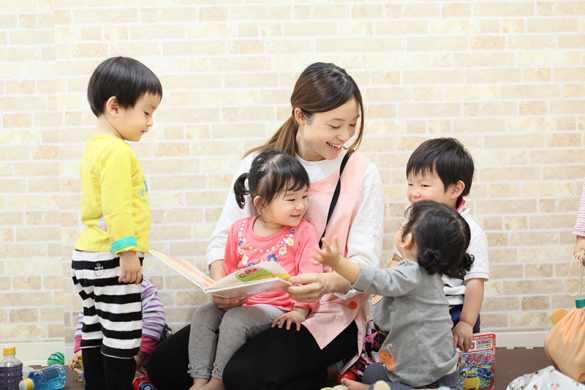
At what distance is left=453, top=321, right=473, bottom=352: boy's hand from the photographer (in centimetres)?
244

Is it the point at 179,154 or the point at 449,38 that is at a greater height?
the point at 449,38

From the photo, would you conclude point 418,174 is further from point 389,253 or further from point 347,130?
point 389,253

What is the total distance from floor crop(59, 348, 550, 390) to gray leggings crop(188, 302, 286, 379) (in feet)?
2.79

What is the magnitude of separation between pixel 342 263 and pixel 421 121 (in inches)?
62.1

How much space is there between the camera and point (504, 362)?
123 inches

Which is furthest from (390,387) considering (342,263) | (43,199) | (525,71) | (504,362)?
(43,199)

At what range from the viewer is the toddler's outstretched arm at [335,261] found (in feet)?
6.39

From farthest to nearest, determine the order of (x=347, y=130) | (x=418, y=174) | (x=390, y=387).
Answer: (x=418, y=174)
(x=347, y=130)
(x=390, y=387)

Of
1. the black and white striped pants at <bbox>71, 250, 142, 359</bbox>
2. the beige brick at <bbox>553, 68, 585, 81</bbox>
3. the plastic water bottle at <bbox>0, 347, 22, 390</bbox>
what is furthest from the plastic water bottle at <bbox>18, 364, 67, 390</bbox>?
the beige brick at <bbox>553, 68, 585, 81</bbox>

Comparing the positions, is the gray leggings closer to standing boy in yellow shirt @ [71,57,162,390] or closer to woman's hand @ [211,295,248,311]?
woman's hand @ [211,295,248,311]

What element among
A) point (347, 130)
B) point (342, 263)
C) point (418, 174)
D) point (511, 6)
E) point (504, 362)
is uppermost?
point (511, 6)

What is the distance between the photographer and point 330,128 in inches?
97.3

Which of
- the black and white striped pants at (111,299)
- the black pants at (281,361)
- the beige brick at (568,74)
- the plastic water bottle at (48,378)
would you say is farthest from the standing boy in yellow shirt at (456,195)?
the plastic water bottle at (48,378)

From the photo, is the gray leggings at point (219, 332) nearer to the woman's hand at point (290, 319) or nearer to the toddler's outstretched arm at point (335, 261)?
the woman's hand at point (290, 319)
